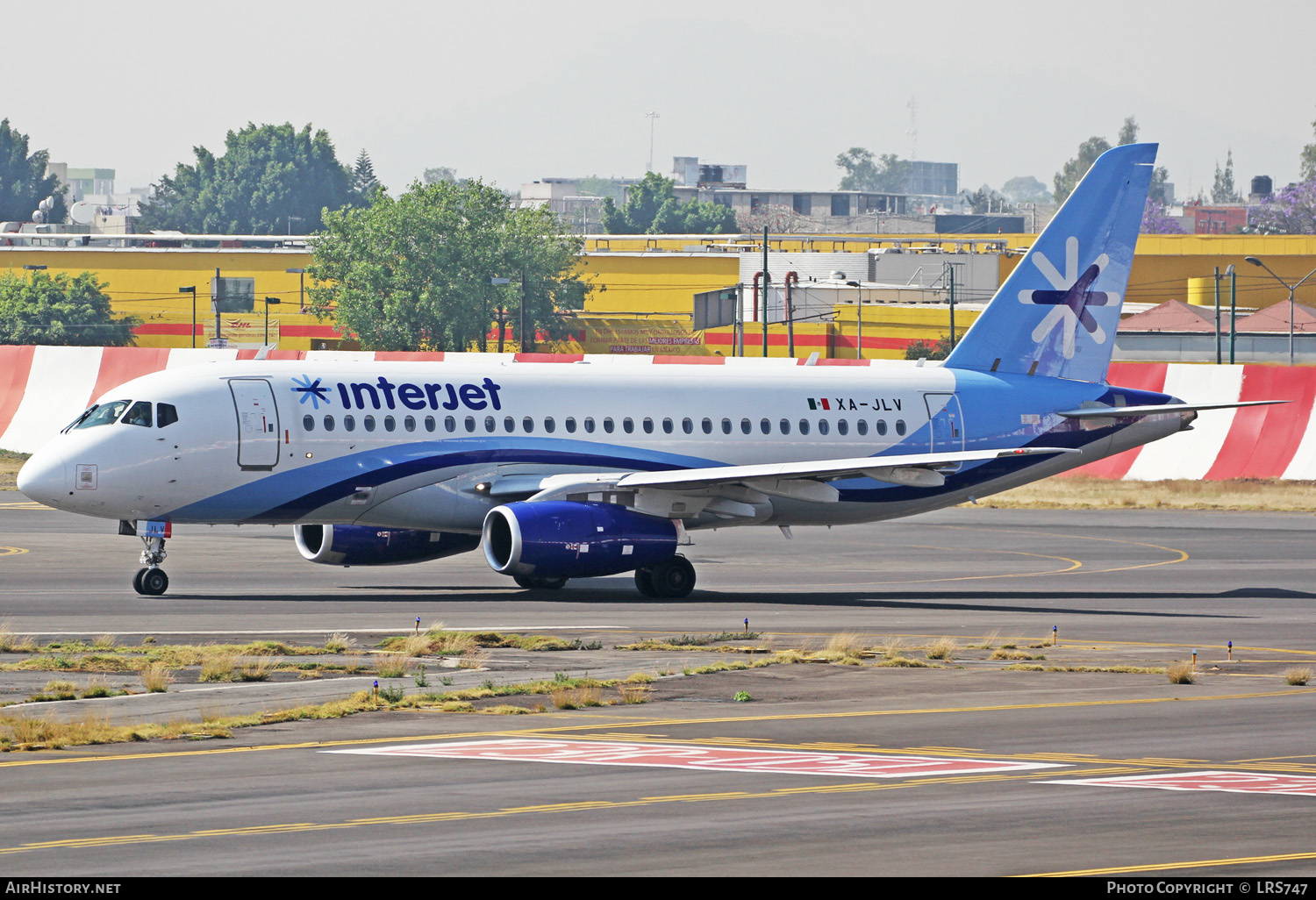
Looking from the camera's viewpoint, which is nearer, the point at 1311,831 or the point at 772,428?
the point at 1311,831

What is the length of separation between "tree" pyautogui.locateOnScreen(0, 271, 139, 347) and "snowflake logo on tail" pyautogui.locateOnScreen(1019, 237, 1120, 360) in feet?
377

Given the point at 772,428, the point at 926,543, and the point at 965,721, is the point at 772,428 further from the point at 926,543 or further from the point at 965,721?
the point at 965,721

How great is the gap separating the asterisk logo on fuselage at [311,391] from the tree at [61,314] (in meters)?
115

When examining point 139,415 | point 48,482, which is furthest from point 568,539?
point 48,482

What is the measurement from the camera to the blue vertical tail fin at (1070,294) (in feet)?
140

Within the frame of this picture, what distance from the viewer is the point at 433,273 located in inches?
6043

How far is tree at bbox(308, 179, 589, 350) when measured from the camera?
151 metres

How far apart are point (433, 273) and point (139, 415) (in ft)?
392

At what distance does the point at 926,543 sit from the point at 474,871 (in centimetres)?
3762

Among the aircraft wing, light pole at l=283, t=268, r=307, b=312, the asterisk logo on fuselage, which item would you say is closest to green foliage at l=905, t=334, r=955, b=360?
light pole at l=283, t=268, r=307, b=312

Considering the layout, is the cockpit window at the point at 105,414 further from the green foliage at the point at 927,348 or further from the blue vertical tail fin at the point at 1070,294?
the green foliage at the point at 927,348

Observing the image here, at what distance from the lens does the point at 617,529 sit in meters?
35.6

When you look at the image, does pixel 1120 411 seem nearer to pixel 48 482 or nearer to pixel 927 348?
pixel 48 482

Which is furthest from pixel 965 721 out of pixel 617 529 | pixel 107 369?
pixel 107 369
